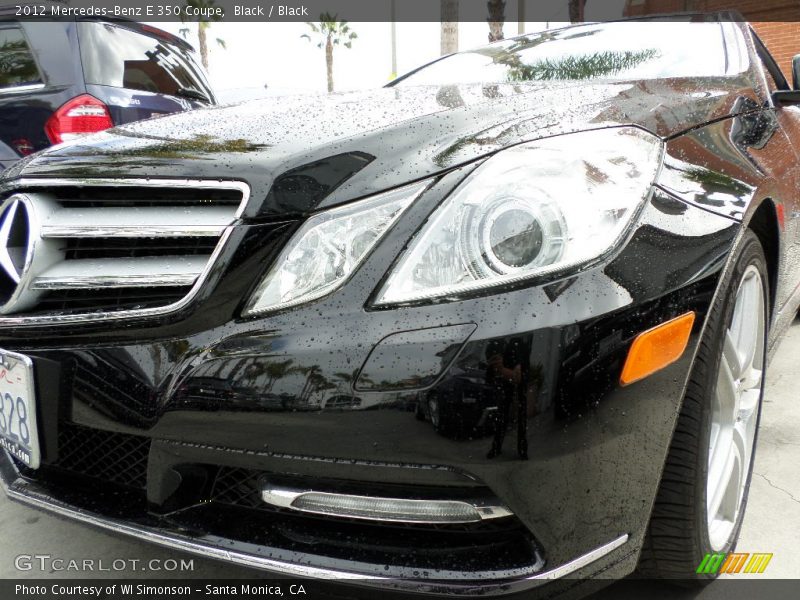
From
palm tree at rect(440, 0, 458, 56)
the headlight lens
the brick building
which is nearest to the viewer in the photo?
the headlight lens

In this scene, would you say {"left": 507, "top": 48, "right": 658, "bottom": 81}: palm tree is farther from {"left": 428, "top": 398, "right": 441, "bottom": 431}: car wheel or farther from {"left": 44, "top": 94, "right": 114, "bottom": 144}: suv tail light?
{"left": 44, "top": 94, "right": 114, "bottom": 144}: suv tail light

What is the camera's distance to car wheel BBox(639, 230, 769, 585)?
129cm

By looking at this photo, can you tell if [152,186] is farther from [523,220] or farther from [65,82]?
[65,82]

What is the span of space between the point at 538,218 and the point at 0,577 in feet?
4.99

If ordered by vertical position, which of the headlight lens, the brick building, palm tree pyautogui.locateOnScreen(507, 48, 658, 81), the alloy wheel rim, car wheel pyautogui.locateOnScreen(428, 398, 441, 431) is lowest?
the alloy wheel rim

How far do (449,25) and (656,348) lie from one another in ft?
42.5

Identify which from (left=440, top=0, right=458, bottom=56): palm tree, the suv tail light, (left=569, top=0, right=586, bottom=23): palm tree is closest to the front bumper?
the suv tail light

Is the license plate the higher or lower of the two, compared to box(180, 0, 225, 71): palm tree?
lower

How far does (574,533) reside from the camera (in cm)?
112

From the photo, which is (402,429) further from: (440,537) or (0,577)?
(0,577)

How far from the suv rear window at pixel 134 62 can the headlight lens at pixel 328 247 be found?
305 cm

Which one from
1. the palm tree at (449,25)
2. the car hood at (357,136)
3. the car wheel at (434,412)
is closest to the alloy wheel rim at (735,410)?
the car hood at (357,136)

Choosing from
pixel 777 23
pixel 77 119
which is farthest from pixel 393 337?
pixel 777 23

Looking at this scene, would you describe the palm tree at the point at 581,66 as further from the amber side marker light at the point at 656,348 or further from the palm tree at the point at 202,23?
the palm tree at the point at 202,23
